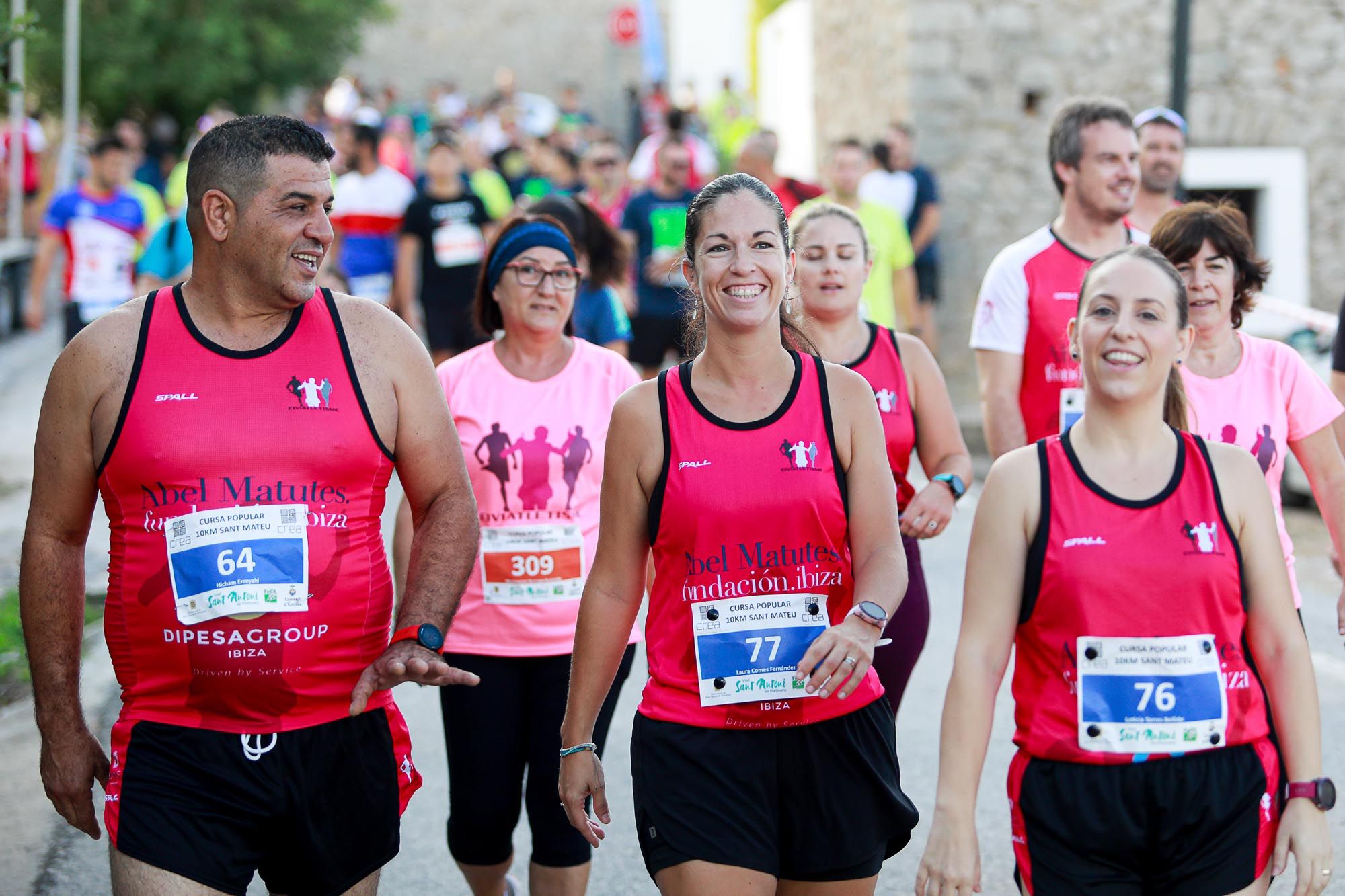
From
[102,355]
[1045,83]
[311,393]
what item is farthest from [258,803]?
[1045,83]

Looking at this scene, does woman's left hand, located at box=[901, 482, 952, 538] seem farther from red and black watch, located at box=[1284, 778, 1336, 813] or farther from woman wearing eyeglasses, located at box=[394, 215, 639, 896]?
red and black watch, located at box=[1284, 778, 1336, 813]

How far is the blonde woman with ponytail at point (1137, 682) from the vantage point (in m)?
2.92

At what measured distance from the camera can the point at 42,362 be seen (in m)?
15.4

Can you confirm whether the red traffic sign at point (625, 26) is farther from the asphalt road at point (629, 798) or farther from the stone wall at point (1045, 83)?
the asphalt road at point (629, 798)

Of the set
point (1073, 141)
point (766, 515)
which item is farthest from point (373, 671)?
point (1073, 141)

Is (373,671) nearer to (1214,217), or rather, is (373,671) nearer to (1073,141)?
(1214,217)

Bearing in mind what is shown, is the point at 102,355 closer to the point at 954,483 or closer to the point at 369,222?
the point at 954,483

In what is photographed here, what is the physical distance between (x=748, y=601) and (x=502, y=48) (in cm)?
A: 4399

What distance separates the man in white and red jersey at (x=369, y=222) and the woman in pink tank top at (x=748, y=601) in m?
8.09

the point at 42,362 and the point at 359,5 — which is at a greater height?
the point at 359,5

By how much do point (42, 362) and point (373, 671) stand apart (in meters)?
13.5

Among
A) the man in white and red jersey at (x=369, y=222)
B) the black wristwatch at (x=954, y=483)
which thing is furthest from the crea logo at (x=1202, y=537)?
the man in white and red jersey at (x=369, y=222)

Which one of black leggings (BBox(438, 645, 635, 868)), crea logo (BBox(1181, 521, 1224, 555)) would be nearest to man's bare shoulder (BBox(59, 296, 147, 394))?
black leggings (BBox(438, 645, 635, 868))

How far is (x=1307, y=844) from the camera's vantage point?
2.91 m
